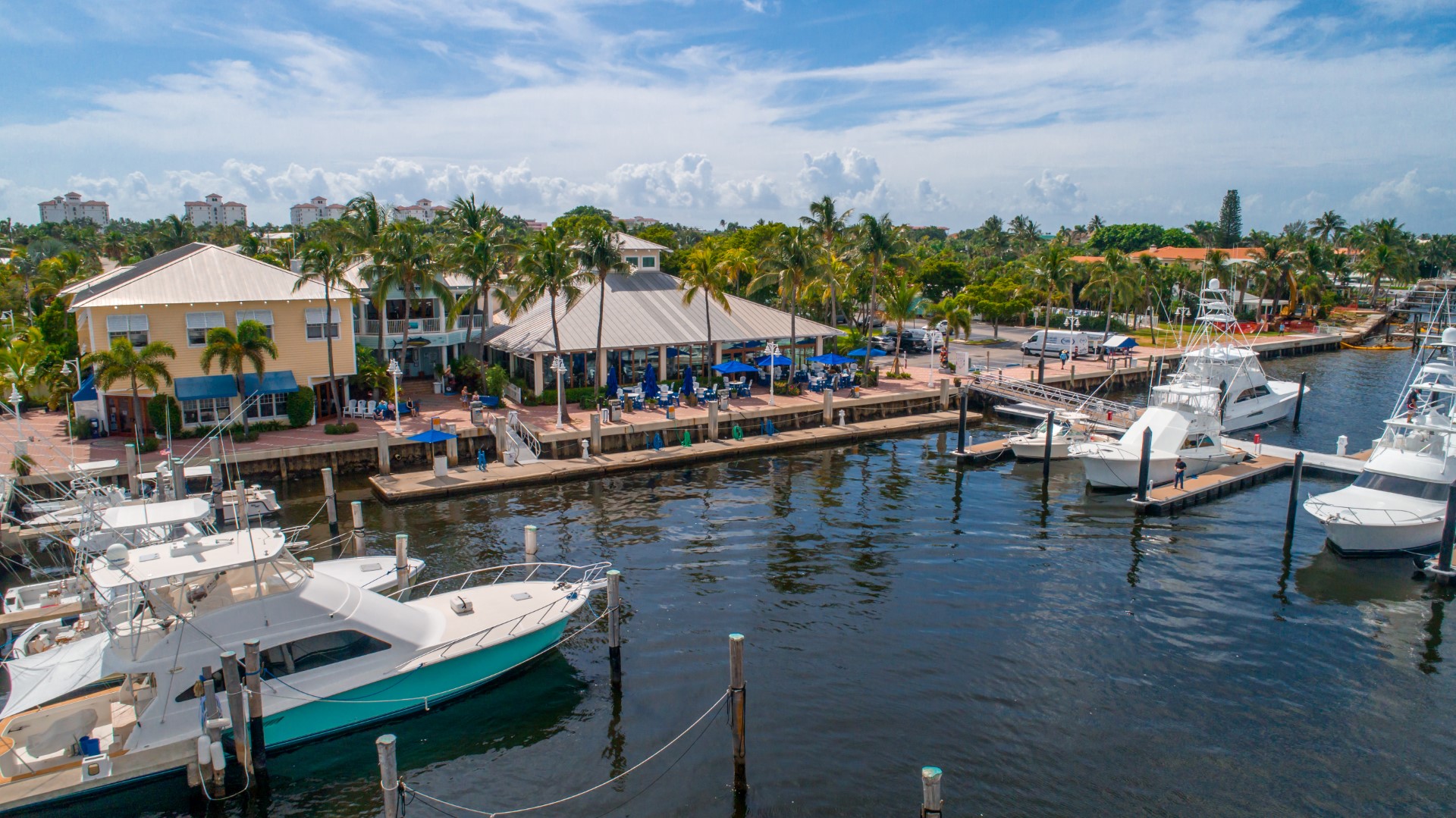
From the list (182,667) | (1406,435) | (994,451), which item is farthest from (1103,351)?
(182,667)

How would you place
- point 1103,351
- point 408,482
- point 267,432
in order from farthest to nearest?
point 1103,351 → point 267,432 → point 408,482

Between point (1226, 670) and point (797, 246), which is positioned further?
point (797, 246)

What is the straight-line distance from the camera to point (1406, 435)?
3062cm

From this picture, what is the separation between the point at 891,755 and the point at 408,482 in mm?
23238

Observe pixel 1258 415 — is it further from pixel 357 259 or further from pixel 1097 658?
pixel 357 259

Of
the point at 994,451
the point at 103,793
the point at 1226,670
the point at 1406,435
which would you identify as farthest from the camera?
the point at 994,451

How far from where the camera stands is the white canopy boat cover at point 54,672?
1569 cm

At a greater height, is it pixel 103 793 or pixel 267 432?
pixel 267 432

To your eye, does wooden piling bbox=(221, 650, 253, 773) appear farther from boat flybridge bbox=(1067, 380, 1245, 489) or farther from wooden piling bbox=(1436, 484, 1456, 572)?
wooden piling bbox=(1436, 484, 1456, 572)

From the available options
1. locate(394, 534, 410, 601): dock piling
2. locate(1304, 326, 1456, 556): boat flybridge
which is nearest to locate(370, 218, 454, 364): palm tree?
locate(394, 534, 410, 601): dock piling

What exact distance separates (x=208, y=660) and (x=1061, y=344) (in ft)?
204

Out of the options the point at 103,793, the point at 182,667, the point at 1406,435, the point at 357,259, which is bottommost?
the point at 103,793

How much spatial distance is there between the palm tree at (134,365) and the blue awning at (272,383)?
3004 mm

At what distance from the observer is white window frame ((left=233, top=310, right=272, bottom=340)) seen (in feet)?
123
